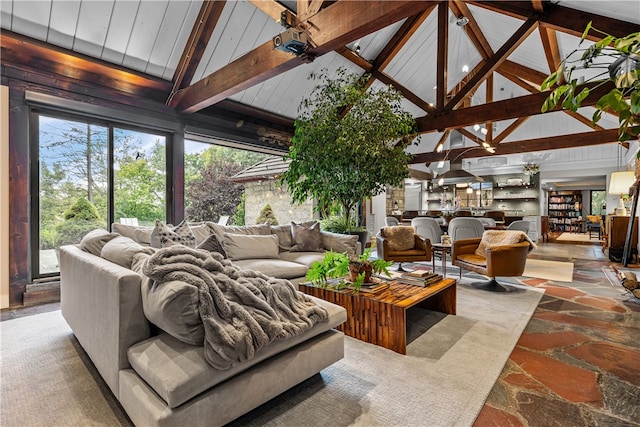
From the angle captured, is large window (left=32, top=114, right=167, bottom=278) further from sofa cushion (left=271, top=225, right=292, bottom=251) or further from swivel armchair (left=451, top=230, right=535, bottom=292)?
swivel armchair (left=451, top=230, right=535, bottom=292)

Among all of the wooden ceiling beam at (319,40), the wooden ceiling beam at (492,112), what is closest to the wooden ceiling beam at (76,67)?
the wooden ceiling beam at (319,40)

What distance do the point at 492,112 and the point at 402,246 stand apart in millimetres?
2986

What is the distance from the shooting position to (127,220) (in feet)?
14.6

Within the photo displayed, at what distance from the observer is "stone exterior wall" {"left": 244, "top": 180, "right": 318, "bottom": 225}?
7680 millimetres

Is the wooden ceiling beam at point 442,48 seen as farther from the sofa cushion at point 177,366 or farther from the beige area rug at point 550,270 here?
the sofa cushion at point 177,366

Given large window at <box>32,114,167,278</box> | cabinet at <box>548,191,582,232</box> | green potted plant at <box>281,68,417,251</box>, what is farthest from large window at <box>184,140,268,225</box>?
cabinet at <box>548,191,582,232</box>

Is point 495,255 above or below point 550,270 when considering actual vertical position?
above

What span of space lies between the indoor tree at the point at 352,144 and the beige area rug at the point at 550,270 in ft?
8.70

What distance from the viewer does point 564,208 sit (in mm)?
15664

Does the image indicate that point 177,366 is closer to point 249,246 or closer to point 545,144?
point 249,246

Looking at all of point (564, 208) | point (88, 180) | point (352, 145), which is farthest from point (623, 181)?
point (564, 208)

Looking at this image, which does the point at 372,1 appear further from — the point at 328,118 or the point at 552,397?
the point at 552,397

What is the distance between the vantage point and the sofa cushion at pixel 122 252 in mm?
1935

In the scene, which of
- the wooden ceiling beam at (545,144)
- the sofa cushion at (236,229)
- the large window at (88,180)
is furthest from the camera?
the wooden ceiling beam at (545,144)
